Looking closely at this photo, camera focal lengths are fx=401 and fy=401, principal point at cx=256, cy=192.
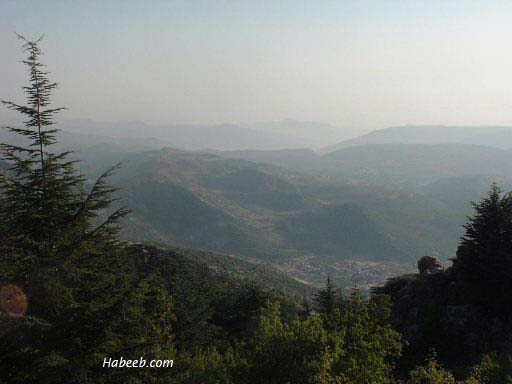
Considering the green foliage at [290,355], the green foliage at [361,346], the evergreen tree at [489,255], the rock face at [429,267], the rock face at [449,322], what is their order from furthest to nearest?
the rock face at [429,267] → the evergreen tree at [489,255] → the rock face at [449,322] → the green foliage at [361,346] → the green foliage at [290,355]

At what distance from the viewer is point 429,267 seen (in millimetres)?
44344

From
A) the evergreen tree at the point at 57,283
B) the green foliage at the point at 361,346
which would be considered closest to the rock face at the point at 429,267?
the green foliage at the point at 361,346

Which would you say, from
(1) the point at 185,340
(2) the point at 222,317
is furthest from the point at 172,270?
(1) the point at 185,340

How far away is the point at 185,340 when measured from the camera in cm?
4272

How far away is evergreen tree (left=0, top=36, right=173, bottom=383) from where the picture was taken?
52.2 ft

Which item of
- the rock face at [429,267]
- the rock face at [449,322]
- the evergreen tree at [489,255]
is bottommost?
the rock face at [449,322]

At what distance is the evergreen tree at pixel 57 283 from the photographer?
15.9 meters

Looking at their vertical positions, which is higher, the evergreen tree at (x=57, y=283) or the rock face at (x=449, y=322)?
the evergreen tree at (x=57, y=283)

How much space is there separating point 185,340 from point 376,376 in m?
29.8

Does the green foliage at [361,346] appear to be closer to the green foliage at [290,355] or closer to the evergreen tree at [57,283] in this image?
the green foliage at [290,355]

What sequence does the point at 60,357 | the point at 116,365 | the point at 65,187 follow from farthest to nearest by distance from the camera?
the point at 65,187, the point at 116,365, the point at 60,357

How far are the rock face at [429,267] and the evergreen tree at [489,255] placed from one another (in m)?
3.21

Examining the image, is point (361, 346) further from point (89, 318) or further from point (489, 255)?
point (489, 255)

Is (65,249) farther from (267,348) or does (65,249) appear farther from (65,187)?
(267,348)
